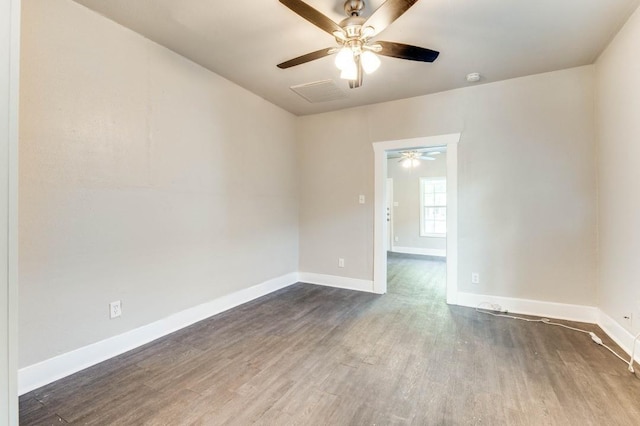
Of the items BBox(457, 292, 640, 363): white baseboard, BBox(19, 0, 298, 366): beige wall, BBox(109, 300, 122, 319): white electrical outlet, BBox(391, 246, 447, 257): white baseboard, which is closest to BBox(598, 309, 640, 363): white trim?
BBox(457, 292, 640, 363): white baseboard

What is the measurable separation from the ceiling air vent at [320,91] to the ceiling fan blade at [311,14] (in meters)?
1.40

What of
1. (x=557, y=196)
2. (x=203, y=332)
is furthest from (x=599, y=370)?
(x=203, y=332)

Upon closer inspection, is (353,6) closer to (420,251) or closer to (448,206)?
(448,206)

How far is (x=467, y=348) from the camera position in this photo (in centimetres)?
246

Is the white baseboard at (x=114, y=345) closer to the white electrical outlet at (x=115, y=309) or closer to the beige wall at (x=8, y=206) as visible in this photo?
the white electrical outlet at (x=115, y=309)

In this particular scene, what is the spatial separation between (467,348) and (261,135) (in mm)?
3271

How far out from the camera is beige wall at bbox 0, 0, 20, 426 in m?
0.93

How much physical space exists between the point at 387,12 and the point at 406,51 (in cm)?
46

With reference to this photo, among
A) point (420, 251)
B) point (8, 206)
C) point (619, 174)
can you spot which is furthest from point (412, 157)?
point (8, 206)

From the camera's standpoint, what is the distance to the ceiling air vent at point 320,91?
3.34m

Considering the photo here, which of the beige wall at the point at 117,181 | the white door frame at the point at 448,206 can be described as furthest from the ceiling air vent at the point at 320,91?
the white door frame at the point at 448,206

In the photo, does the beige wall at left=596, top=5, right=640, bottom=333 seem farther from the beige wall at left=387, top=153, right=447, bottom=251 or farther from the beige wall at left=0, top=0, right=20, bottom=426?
the beige wall at left=387, top=153, right=447, bottom=251

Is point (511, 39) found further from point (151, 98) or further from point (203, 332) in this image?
point (203, 332)

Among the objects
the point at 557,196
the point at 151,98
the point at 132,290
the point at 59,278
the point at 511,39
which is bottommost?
the point at 132,290
